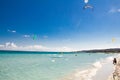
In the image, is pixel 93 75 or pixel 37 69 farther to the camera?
pixel 37 69

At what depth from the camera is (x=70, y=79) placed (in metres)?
15.3

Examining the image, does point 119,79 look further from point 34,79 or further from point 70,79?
point 34,79

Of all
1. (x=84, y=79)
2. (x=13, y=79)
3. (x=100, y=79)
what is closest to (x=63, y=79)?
(x=84, y=79)

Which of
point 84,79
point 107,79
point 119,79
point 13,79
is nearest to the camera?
point 119,79

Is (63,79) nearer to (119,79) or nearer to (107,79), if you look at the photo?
(107,79)

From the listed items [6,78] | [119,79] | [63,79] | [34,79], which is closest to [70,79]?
[63,79]

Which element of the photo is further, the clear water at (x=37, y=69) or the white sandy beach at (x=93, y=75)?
the clear water at (x=37, y=69)

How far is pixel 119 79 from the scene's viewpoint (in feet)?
39.4

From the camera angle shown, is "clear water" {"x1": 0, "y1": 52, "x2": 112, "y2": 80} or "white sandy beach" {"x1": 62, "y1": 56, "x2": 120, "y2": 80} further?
"clear water" {"x1": 0, "y1": 52, "x2": 112, "y2": 80}

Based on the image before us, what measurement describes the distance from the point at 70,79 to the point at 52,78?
1680 mm

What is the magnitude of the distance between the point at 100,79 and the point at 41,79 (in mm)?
4784

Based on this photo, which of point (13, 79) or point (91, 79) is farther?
point (13, 79)

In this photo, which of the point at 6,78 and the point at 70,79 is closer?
the point at 70,79

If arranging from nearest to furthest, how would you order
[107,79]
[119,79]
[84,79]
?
[119,79] < [107,79] < [84,79]
